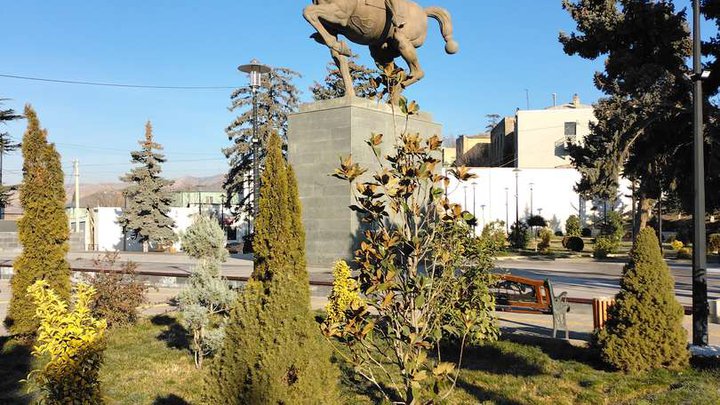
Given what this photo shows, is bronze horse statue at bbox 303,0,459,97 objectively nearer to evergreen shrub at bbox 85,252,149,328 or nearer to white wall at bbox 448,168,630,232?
evergreen shrub at bbox 85,252,149,328

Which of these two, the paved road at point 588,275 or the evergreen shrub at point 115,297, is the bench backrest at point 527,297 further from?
the evergreen shrub at point 115,297

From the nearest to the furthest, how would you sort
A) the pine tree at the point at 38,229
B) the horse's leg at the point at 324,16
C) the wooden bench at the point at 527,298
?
the pine tree at the point at 38,229 < the wooden bench at the point at 527,298 < the horse's leg at the point at 324,16

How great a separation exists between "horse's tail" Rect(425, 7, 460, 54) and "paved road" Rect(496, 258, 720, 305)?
5668mm

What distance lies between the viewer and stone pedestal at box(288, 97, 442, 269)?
13070 mm

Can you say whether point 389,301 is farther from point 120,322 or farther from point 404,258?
point 120,322

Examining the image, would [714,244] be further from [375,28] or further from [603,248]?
[375,28]

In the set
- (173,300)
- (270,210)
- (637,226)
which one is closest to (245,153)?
(173,300)

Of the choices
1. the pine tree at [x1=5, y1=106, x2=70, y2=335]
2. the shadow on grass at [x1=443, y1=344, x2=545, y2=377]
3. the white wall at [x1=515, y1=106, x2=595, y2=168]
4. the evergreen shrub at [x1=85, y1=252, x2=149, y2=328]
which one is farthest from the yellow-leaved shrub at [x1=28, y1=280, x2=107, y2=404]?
the white wall at [x1=515, y1=106, x2=595, y2=168]

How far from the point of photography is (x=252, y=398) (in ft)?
11.1

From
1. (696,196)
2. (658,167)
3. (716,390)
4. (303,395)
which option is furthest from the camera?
(658,167)

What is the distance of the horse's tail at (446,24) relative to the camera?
44.8 feet

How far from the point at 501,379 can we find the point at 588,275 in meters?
15.4

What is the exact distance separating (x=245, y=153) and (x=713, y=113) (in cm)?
2856

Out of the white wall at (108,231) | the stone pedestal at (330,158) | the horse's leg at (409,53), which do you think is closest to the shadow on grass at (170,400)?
the stone pedestal at (330,158)
